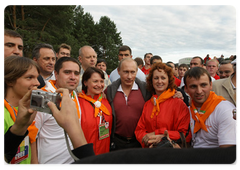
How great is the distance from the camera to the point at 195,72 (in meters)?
2.16

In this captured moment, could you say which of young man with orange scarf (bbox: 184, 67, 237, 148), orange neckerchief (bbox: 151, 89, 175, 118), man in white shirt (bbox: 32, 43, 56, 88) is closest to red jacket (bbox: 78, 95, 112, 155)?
orange neckerchief (bbox: 151, 89, 175, 118)

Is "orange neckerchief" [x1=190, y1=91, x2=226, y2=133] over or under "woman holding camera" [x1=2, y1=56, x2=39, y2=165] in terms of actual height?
under

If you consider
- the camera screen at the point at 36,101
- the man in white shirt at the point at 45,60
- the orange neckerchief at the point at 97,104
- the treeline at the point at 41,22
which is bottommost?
the orange neckerchief at the point at 97,104

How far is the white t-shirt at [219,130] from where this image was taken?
1.72m

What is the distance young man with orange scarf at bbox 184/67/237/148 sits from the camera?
5.72 ft

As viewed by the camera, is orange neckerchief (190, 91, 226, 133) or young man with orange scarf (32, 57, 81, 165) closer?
young man with orange scarf (32, 57, 81, 165)

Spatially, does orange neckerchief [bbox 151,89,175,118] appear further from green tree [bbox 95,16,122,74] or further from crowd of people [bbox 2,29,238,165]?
green tree [bbox 95,16,122,74]

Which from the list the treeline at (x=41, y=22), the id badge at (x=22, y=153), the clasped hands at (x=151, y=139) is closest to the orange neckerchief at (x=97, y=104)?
the clasped hands at (x=151, y=139)

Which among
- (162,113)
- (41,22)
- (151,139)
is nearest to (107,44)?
(41,22)

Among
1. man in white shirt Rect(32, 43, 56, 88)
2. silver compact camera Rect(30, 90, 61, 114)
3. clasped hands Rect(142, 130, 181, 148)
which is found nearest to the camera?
silver compact camera Rect(30, 90, 61, 114)

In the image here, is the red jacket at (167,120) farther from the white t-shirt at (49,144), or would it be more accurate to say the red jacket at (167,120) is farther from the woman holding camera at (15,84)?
the woman holding camera at (15,84)

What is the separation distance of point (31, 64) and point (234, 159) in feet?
5.61

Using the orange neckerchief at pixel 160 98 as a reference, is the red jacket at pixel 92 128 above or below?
below

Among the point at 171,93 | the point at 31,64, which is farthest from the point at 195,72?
the point at 31,64
